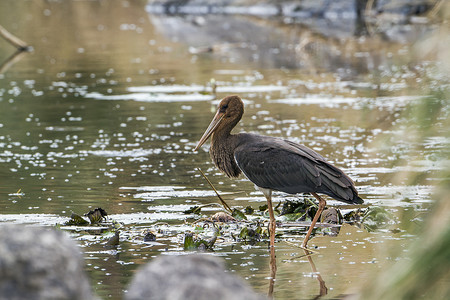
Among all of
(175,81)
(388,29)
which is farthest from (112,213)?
(388,29)

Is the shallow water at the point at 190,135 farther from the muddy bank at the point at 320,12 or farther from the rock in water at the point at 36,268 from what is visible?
the muddy bank at the point at 320,12

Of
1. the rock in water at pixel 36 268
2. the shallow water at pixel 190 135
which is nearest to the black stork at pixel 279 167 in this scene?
the shallow water at pixel 190 135

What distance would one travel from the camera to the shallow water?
21.6 ft

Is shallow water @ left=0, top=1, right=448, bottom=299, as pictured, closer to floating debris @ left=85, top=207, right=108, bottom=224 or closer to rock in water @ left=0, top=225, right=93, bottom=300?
floating debris @ left=85, top=207, right=108, bottom=224

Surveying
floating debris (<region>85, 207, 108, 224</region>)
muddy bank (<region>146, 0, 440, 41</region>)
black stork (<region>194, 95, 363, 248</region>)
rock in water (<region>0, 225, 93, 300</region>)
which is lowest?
muddy bank (<region>146, 0, 440, 41</region>)

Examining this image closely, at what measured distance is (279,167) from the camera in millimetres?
7887

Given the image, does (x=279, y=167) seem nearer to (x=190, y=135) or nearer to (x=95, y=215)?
(x=95, y=215)

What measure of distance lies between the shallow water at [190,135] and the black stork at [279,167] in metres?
0.40

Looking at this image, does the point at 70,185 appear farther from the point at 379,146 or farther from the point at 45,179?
the point at 379,146

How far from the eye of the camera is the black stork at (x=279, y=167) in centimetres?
761

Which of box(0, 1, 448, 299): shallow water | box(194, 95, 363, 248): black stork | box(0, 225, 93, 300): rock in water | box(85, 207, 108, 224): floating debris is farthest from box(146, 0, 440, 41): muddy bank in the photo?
box(0, 225, 93, 300): rock in water

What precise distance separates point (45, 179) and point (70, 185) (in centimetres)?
55

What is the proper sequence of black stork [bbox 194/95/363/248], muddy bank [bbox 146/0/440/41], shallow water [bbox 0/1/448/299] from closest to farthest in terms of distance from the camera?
shallow water [bbox 0/1/448/299], black stork [bbox 194/95/363/248], muddy bank [bbox 146/0/440/41]

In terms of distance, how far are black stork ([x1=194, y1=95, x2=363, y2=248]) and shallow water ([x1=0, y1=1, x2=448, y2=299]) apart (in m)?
0.40
